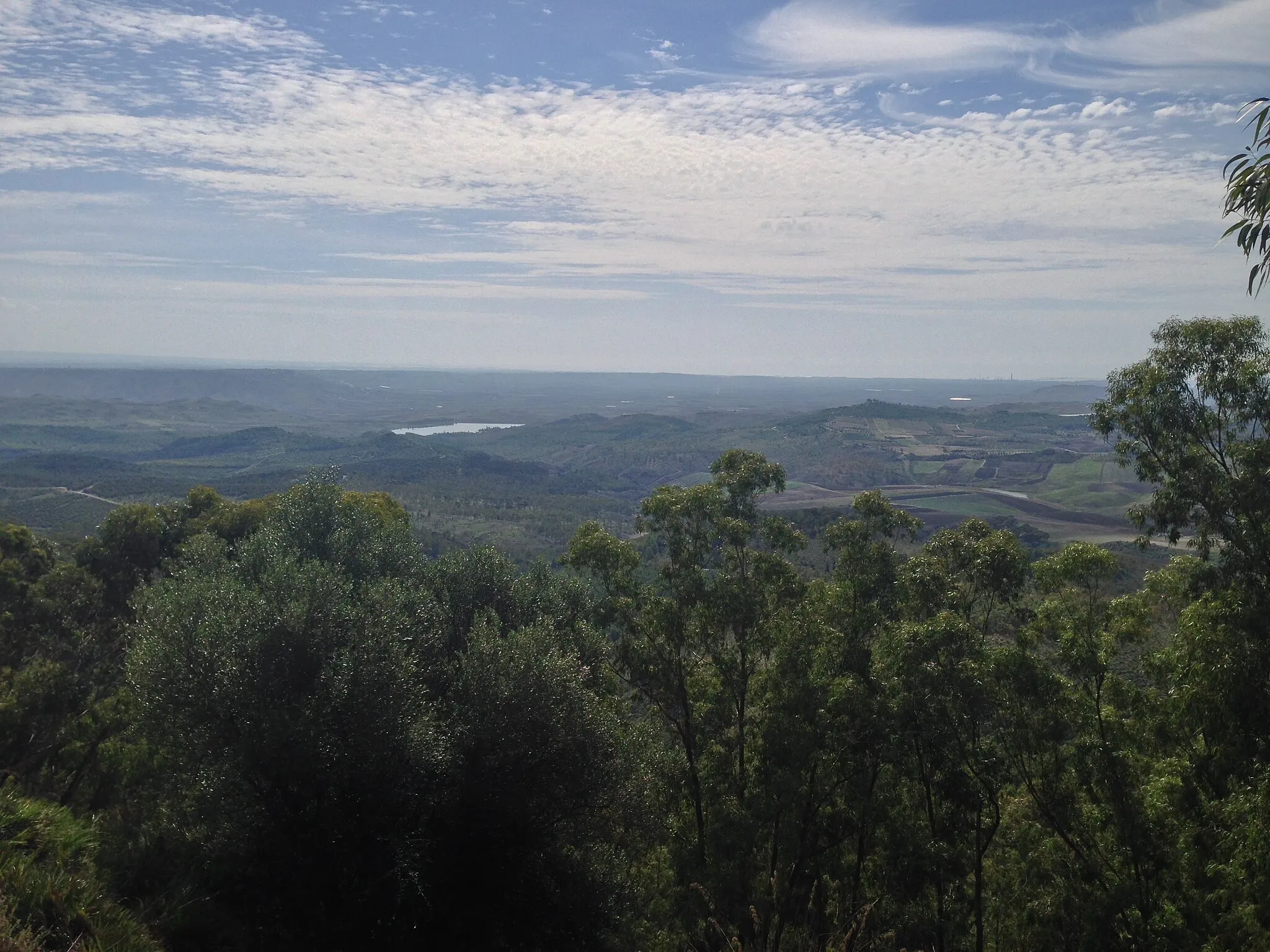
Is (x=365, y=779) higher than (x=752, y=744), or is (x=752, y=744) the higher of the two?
(x=365, y=779)

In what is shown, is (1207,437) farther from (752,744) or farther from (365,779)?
(365,779)

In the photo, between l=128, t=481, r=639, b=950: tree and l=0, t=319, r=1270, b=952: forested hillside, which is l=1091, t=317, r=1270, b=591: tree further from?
l=128, t=481, r=639, b=950: tree

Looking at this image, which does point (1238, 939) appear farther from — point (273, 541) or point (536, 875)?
point (273, 541)

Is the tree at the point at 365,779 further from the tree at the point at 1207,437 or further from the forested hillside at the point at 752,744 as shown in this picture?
the tree at the point at 1207,437

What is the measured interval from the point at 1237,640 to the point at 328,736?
50.7 ft

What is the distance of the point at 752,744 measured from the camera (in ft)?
66.1

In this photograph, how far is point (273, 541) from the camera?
26.4m

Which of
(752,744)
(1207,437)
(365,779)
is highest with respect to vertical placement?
(1207,437)

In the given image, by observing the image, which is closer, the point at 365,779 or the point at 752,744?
the point at 365,779

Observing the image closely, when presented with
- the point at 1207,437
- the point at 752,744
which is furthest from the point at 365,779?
the point at 1207,437

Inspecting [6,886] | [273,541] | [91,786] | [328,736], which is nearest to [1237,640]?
[328,736]

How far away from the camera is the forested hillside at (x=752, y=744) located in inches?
545

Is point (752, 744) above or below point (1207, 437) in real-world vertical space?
below

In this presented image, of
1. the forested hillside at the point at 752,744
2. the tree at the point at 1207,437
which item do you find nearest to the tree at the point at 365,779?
the forested hillside at the point at 752,744
